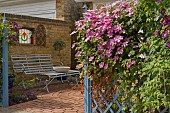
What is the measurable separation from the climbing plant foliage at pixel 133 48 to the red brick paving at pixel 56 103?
172cm

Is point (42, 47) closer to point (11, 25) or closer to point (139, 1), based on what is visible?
point (11, 25)

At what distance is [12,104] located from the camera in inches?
233

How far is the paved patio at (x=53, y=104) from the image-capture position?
210 inches

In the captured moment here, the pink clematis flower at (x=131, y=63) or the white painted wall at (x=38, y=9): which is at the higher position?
the white painted wall at (x=38, y=9)

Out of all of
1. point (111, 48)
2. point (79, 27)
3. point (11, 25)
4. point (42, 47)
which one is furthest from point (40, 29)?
point (111, 48)

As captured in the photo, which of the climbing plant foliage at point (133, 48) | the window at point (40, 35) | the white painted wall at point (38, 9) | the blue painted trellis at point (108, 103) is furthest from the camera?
the white painted wall at point (38, 9)

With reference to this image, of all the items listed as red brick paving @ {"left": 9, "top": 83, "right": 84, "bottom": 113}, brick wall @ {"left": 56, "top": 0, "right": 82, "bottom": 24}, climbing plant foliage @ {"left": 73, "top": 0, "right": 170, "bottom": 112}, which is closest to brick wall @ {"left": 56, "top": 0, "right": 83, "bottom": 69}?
brick wall @ {"left": 56, "top": 0, "right": 82, "bottom": 24}

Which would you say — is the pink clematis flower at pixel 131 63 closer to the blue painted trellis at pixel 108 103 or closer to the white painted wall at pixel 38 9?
the blue painted trellis at pixel 108 103

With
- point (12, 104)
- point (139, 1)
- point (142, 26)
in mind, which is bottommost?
point (12, 104)

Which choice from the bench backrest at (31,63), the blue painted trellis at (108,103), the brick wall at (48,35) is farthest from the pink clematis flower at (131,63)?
the brick wall at (48,35)

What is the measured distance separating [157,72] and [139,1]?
888mm

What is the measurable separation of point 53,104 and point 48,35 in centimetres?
429

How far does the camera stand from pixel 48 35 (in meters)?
9.70

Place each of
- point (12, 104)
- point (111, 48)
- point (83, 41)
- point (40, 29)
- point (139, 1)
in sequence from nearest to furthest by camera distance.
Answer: point (139, 1) → point (111, 48) → point (83, 41) → point (12, 104) → point (40, 29)
